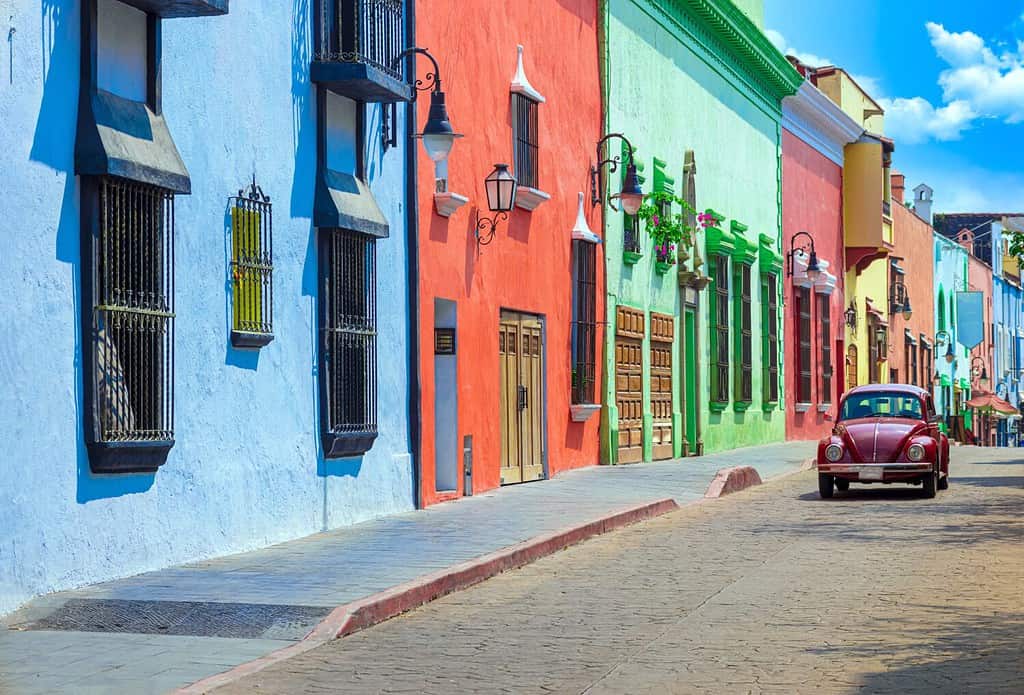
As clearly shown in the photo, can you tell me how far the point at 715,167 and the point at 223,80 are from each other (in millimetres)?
19450

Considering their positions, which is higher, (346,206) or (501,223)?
(501,223)

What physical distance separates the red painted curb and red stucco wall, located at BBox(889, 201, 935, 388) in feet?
89.0

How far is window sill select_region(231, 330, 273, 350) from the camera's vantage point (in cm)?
1396

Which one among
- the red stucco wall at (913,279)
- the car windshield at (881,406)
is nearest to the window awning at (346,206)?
the car windshield at (881,406)

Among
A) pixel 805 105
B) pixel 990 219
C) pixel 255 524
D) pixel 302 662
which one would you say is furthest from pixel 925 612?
pixel 990 219

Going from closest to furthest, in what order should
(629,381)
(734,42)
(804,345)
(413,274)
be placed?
(413,274) → (629,381) → (734,42) → (804,345)

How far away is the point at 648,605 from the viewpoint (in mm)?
11258

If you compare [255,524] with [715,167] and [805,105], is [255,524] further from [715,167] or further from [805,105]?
[805,105]

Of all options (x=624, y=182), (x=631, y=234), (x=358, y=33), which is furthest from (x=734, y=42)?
(x=358, y=33)

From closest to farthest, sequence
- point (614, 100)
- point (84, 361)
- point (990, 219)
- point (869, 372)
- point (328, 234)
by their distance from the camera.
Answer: point (84, 361)
point (328, 234)
point (614, 100)
point (869, 372)
point (990, 219)

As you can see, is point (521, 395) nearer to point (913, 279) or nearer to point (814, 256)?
point (814, 256)

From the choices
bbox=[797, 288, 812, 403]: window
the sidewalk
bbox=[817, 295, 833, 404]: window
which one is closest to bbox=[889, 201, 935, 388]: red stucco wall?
bbox=[817, 295, 833, 404]: window

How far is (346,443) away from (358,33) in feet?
13.2

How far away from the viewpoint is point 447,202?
61.5 feet
